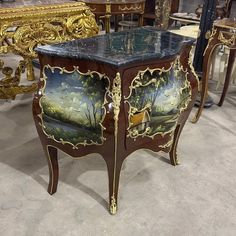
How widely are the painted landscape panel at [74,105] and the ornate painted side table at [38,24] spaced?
2.21 ft

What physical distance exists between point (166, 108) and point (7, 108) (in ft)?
5.76

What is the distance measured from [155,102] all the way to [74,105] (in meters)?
0.36

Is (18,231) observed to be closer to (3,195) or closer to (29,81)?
(3,195)

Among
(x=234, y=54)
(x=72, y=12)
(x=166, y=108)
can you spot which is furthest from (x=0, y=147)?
(x=234, y=54)

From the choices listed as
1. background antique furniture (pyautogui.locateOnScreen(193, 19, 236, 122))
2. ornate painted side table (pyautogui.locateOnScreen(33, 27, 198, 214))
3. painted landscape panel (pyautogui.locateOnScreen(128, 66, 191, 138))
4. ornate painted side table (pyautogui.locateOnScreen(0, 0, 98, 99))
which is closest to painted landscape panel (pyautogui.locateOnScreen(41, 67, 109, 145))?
ornate painted side table (pyautogui.locateOnScreen(33, 27, 198, 214))

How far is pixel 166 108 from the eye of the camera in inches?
54.6

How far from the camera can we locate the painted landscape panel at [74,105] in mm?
1246

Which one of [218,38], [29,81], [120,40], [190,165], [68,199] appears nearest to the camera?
[120,40]

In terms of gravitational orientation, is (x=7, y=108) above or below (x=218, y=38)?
below

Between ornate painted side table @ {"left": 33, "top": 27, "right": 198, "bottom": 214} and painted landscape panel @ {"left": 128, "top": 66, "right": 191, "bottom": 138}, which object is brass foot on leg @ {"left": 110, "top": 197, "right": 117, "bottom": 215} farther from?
painted landscape panel @ {"left": 128, "top": 66, "right": 191, "bottom": 138}

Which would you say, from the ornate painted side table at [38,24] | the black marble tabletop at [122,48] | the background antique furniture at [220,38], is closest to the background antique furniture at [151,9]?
the background antique furniture at [220,38]

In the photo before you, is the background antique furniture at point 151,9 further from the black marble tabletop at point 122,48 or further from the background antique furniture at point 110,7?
the black marble tabletop at point 122,48

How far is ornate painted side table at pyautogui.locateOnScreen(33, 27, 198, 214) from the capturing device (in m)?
1.21

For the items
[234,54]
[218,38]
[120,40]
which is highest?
[120,40]
